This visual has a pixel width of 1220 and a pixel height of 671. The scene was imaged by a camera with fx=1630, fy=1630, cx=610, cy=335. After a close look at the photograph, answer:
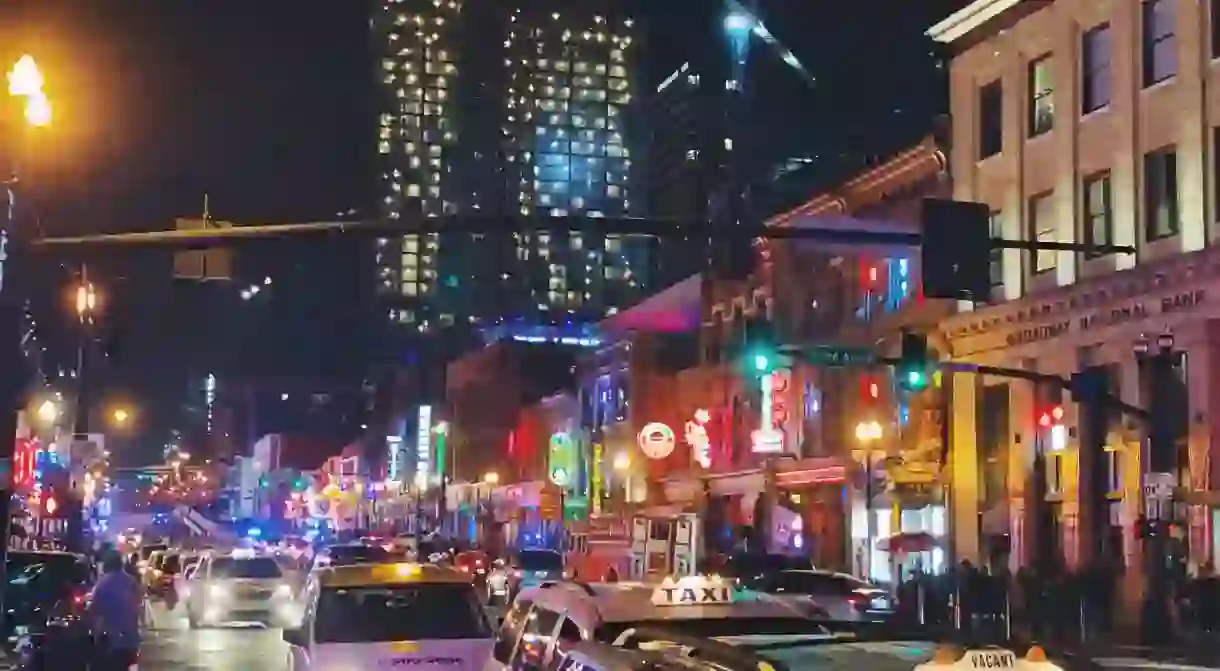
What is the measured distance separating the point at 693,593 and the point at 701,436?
163 ft

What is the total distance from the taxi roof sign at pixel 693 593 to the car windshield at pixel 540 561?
32.7 meters

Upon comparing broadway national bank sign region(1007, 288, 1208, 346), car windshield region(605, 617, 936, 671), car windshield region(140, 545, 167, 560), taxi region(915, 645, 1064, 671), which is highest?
broadway national bank sign region(1007, 288, 1208, 346)

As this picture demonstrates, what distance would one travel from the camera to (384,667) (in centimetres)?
1448

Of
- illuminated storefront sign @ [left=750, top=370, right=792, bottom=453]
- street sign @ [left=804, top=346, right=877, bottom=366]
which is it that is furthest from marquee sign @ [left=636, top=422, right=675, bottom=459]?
street sign @ [left=804, top=346, right=877, bottom=366]

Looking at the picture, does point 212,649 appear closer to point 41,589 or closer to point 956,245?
point 41,589

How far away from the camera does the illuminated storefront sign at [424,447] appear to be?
106 m

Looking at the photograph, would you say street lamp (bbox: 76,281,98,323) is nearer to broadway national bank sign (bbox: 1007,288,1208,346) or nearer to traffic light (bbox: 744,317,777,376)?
traffic light (bbox: 744,317,777,376)

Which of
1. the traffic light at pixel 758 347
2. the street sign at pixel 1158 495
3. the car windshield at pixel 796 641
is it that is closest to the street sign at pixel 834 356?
the traffic light at pixel 758 347

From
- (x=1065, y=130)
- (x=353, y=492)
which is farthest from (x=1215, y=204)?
(x=353, y=492)

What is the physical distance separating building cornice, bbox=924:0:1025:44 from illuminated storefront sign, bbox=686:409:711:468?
19393 millimetres

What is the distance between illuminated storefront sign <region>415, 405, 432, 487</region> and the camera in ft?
348

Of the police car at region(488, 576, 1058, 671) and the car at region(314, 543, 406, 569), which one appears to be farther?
the car at region(314, 543, 406, 569)

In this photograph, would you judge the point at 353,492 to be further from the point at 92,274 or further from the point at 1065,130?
the point at 1065,130

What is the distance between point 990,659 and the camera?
627cm
